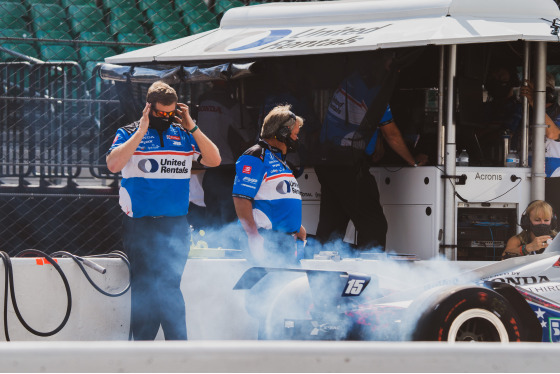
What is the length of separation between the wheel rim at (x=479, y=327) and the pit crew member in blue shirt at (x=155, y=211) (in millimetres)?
1690

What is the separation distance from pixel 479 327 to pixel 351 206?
3.13 meters

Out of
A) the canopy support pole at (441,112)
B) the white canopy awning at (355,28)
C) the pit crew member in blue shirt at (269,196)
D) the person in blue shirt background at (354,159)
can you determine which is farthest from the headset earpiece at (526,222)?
the pit crew member in blue shirt at (269,196)

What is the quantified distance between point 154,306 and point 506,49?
184 inches

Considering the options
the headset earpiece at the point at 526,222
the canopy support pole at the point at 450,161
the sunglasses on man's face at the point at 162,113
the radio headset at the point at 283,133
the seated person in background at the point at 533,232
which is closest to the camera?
the sunglasses on man's face at the point at 162,113

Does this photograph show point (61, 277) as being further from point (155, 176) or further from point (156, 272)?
point (155, 176)

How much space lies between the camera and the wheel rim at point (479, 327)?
4457 mm

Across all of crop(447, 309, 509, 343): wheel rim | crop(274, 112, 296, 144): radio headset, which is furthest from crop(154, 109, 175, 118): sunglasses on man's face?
crop(447, 309, 509, 343): wheel rim

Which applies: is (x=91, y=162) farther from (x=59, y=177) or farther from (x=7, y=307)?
(x=7, y=307)

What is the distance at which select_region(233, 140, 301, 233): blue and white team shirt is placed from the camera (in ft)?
18.0

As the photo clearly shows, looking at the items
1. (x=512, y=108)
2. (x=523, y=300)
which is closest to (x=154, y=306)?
(x=523, y=300)

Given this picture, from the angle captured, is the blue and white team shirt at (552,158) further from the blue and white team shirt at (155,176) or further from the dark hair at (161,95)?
the dark hair at (161,95)

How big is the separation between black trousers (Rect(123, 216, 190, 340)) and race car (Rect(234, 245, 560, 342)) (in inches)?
21.7

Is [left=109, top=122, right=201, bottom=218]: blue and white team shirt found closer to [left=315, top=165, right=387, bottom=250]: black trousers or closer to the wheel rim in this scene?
the wheel rim

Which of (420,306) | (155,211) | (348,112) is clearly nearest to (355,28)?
(348,112)
